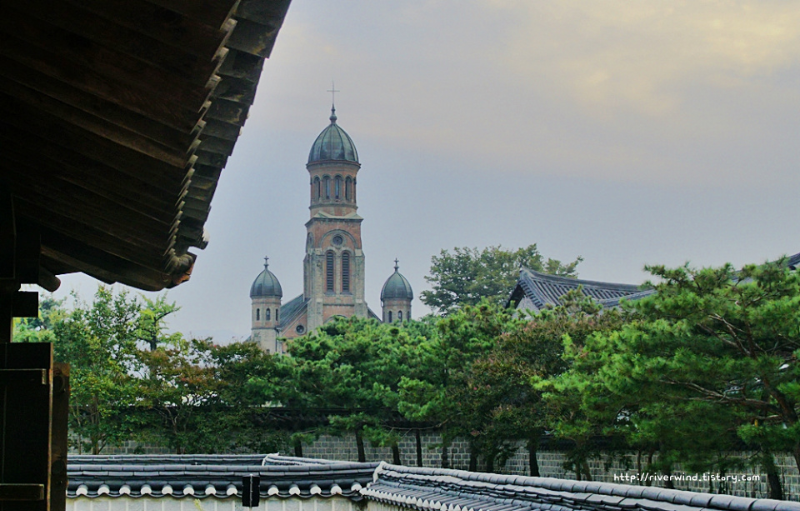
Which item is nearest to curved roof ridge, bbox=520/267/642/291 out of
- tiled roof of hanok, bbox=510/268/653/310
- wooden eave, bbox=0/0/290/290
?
tiled roof of hanok, bbox=510/268/653/310

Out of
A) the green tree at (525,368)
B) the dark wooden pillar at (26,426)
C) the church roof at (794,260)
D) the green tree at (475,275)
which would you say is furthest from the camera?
the green tree at (475,275)

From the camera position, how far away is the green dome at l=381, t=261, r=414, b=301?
246 ft

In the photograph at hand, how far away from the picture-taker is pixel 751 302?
14.6 metres

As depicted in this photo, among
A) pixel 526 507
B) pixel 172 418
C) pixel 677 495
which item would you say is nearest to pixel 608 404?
pixel 526 507

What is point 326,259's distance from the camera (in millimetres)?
71688

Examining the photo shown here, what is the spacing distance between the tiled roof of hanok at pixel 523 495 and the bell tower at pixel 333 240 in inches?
2294

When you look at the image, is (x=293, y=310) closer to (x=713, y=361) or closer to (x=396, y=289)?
(x=396, y=289)

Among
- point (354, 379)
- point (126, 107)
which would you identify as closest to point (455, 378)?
point (354, 379)

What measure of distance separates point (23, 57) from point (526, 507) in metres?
7.56

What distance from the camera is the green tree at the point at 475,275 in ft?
201

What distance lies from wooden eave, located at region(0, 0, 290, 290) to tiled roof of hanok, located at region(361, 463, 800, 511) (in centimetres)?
401

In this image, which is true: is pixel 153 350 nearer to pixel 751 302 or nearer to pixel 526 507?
pixel 751 302

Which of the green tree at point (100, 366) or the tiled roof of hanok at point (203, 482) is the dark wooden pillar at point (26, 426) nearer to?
the tiled roof of hanok at point (203, 482)

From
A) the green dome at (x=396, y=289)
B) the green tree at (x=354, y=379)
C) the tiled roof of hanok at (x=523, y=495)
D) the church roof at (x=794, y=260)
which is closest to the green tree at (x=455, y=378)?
the green tree at (x=354, y=379)
